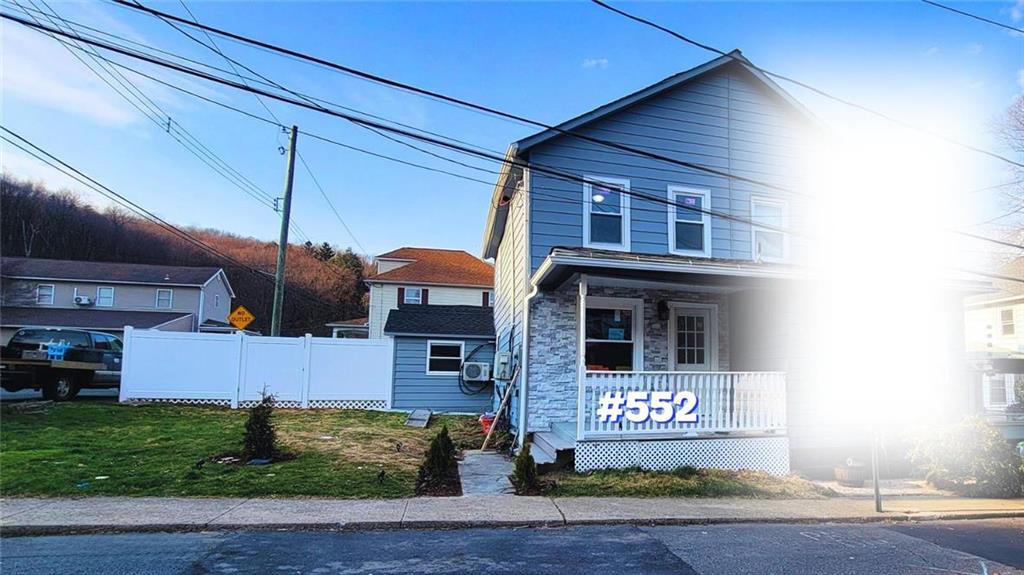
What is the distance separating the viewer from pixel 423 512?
6332 millimetres

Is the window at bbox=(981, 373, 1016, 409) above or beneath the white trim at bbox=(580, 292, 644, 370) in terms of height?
beneath

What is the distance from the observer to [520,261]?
1138 centimetres

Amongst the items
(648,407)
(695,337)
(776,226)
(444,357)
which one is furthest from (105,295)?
(776,226)

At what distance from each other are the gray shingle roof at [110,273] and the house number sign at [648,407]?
96.8 ft

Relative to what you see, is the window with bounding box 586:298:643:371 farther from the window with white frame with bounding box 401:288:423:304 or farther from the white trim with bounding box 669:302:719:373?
the window with white frame with bounding box 401:288:423:304

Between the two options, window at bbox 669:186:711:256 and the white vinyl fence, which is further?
the white vinyl fence

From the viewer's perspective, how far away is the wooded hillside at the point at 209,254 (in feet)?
109

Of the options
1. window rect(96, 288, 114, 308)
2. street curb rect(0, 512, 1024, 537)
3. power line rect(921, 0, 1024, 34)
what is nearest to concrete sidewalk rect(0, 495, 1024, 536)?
street curb rect(0, 512, 1024, 537)

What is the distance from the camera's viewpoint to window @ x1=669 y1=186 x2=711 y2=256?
11.1 metres

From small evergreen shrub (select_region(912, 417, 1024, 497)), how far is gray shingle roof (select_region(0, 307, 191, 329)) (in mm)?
32247

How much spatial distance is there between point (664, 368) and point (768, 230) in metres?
3.91

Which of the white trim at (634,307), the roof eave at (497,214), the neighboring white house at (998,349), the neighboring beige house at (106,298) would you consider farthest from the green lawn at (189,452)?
the neighboring beige house at (106,298)

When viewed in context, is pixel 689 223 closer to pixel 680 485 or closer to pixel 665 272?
pixel 665 272

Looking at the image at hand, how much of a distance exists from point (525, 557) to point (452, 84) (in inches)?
311
